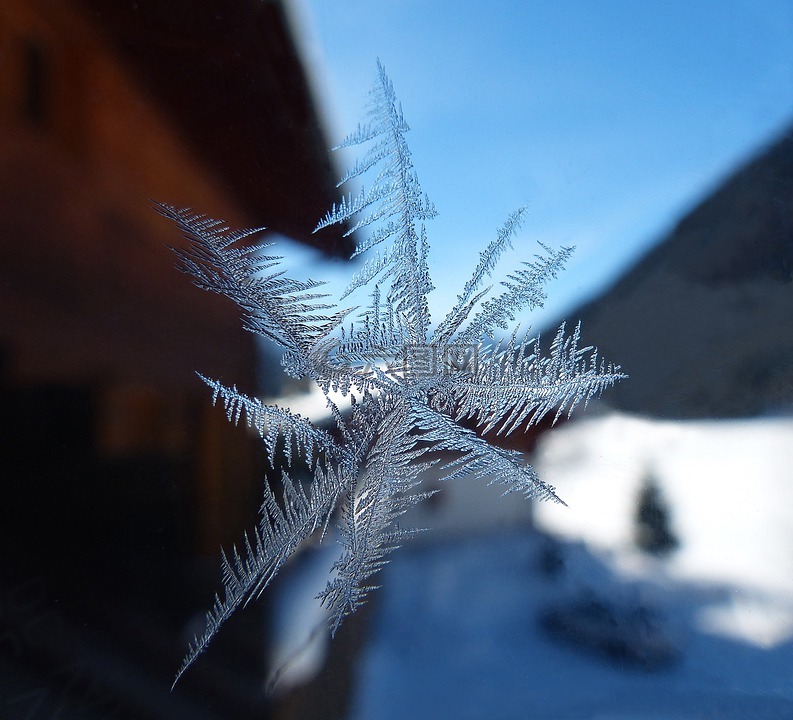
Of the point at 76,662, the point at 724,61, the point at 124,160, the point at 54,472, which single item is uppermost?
the point at 724,61

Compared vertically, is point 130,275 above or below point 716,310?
below

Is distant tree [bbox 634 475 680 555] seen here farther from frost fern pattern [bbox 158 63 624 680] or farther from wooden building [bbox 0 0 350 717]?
wooden building [bbox 0 0 350 717]

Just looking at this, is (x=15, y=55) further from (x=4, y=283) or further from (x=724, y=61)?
(x=724, y=61)

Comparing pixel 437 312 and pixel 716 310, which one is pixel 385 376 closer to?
pixel 437 312

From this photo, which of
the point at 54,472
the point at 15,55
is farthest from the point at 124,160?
the point at 54,472

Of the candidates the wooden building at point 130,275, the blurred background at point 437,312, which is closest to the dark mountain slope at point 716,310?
the blurred background at point 437,312

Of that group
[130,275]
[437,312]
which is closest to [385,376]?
[437,312]

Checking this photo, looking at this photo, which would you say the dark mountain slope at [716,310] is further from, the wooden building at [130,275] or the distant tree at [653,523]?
the wooden building at [130,275]
